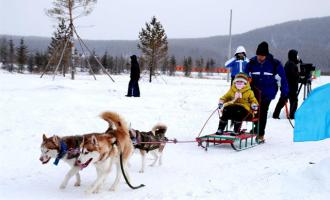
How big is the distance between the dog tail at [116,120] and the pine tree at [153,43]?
105 ft

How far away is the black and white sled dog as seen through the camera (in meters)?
6.08

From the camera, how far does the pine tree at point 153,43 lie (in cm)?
3753

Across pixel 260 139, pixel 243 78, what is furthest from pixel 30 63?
pixel 243 78

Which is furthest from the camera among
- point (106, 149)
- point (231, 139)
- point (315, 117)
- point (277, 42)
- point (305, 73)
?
point (277, 42)

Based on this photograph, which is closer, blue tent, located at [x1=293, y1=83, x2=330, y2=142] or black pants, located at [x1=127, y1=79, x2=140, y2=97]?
blue tent, located at [x1=293, y1=83, x2=330, y2=142]

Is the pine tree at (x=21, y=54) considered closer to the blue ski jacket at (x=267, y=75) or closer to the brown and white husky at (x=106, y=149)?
the blue ski jacket at (x=267, y=75)

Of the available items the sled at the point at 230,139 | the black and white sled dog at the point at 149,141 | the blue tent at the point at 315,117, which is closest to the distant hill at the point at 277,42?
the sled at the point at 230,139

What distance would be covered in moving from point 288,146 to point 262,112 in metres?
0.90

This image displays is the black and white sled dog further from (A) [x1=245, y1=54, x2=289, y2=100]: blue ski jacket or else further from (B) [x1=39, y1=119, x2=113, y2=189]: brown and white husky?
(A) [x1=245, y1=54, x2=289, y2=100]: blue ski jacket

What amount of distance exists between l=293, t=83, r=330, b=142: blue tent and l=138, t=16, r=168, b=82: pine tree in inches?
1253

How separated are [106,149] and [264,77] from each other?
484cm

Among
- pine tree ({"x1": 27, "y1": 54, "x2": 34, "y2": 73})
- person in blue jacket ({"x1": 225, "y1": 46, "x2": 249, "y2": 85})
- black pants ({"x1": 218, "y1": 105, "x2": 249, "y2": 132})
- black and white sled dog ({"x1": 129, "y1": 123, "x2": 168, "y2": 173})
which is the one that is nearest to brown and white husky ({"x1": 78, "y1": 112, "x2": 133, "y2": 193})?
black and white sled dog ({"x1": 129, "y1": 123, "x2": 168, "y2": 173})

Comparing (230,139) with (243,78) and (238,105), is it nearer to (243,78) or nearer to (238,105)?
(238,105)

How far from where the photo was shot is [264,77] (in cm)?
859
